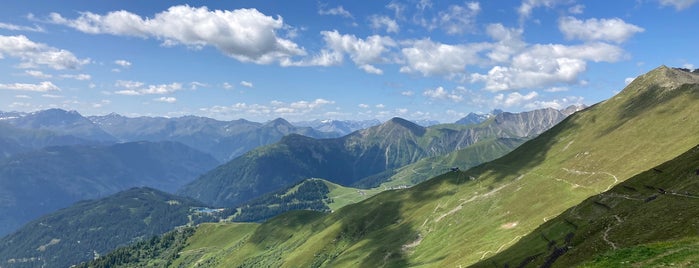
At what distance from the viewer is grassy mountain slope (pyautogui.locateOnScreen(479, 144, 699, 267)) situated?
55.8 m

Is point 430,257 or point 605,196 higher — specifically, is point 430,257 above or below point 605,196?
below

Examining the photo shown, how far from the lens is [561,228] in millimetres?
93375

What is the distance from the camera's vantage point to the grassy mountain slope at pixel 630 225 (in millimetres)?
55750

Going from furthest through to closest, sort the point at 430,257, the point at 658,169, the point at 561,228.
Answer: the point at 430,257
the point at 658,169
the point at 561,228

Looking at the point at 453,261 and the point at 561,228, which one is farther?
the point at 453,261

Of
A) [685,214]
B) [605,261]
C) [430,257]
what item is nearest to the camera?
[605,261]

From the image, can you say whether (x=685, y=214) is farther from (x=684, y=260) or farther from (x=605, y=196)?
(x=605, y=196)

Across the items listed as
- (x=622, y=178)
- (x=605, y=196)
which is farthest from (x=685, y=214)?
(x=622, y=178)

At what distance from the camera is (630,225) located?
68375 millimetres

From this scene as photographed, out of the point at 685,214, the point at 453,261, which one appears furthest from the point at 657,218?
the point at 453,261

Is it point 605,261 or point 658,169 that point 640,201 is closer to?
point 658,169

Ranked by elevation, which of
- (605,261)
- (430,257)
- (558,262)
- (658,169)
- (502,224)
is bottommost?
(430,257)

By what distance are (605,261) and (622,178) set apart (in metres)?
161

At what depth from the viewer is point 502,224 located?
184500 mm
